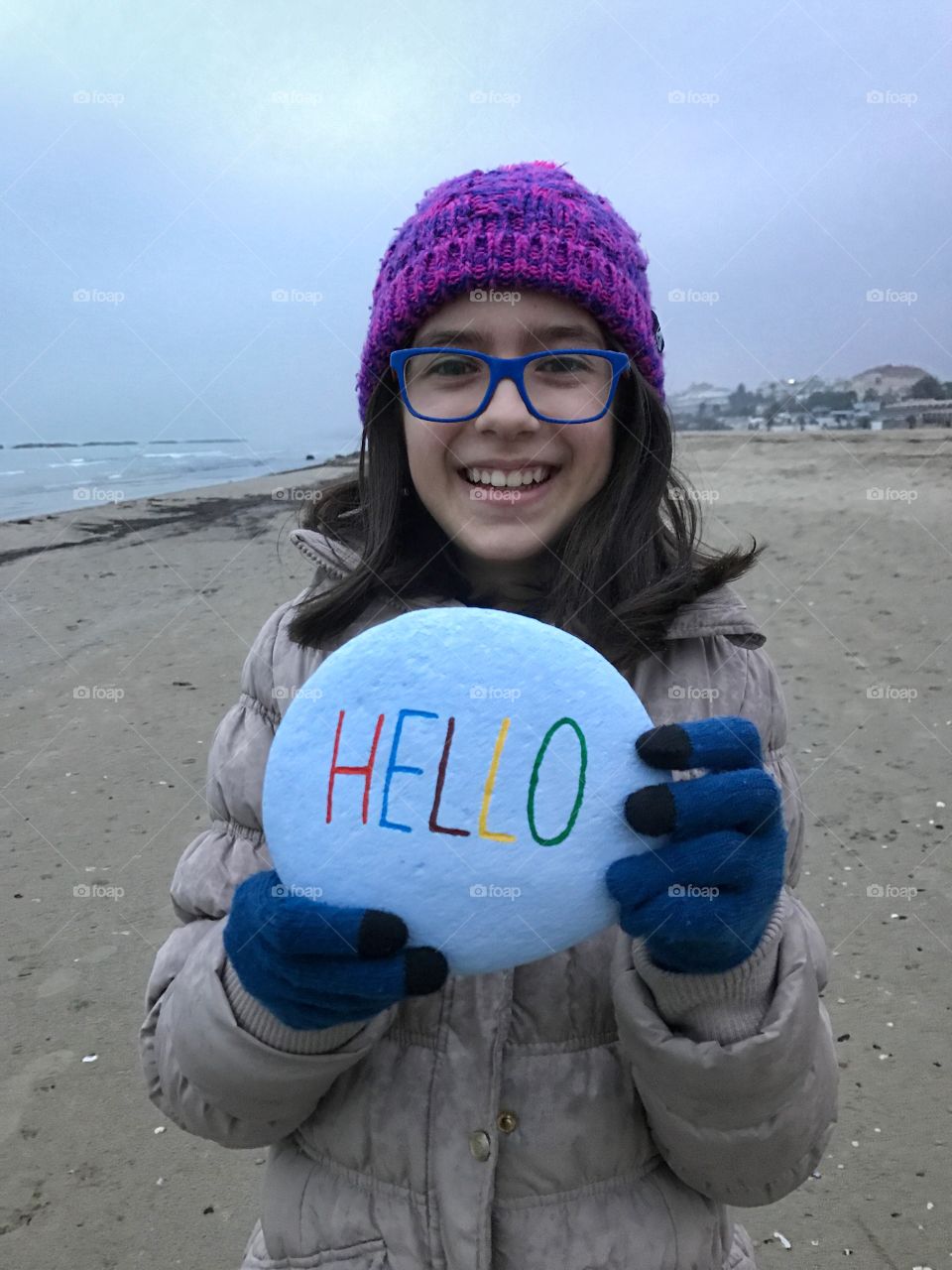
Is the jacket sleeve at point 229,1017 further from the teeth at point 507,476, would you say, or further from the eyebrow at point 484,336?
the eyebrow at point 484,336

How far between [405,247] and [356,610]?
0.61m

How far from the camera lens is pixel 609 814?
1.25 meters

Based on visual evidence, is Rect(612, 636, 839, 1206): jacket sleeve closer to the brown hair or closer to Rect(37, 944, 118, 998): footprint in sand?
the brown hair

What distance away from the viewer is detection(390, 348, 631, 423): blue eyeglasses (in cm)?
152

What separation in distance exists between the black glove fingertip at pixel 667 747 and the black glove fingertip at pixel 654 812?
39 millimetres

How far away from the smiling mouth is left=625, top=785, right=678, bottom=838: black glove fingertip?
59cm

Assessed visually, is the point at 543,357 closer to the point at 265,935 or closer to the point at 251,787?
the point at 251,787

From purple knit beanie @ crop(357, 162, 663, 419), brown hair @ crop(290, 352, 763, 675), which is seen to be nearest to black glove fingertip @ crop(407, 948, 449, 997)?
brown hair @ crop(290, 352, 763, 675)

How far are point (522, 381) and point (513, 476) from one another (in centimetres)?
15

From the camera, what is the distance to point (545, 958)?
4.72 feet

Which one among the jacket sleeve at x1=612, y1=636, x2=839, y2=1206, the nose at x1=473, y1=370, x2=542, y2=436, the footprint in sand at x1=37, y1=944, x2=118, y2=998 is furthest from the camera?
the footprint in sand at x1=37, y1=944, x2=118, y2=998

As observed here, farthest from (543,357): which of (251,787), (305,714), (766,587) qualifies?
(766,587)

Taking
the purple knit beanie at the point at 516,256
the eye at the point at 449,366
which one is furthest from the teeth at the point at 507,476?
the purple knit beanie at the point at 516,256

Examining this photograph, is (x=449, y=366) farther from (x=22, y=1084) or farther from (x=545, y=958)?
(x=22, y=1084)
